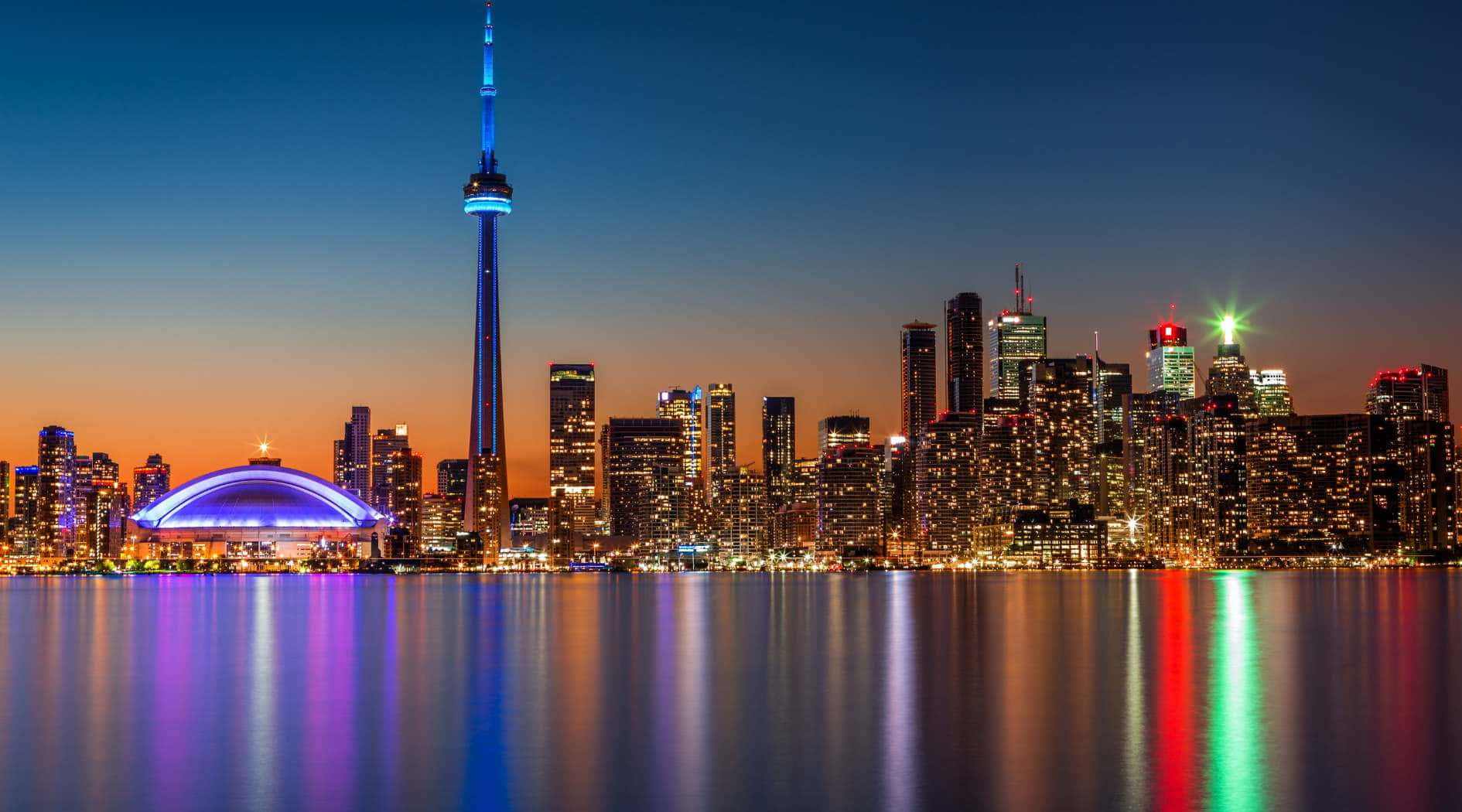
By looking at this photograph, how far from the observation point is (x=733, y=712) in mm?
45000

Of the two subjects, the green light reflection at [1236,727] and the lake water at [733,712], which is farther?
the lake water at [733,712]

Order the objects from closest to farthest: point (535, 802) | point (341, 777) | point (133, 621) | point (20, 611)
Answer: point (535, 802) < point (341, 777) < point (133, 621) < point (20, 611)

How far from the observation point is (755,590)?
507 feet

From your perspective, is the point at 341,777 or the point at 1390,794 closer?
the point at 1390,794

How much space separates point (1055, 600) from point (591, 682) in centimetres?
7854

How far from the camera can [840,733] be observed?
39.8 m

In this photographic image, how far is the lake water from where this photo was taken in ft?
105

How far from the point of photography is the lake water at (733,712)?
105ft

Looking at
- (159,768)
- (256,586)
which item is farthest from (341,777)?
(256,586)

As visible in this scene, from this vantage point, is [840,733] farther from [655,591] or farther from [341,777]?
[655,591]

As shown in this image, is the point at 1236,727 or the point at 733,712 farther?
the point at 733,712

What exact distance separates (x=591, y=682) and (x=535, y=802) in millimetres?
24069

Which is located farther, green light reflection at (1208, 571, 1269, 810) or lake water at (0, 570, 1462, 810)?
lake water at (0, 570, 1462, 810)

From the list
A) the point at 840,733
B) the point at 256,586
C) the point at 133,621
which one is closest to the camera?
the point at 840,733
